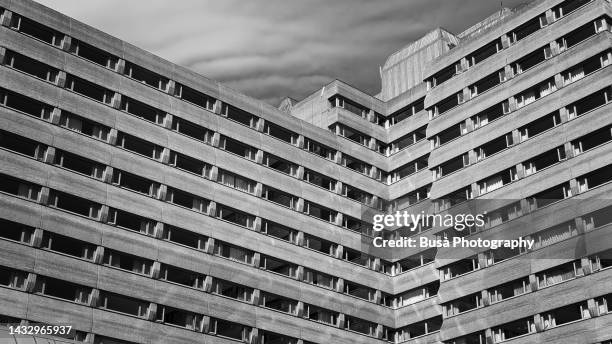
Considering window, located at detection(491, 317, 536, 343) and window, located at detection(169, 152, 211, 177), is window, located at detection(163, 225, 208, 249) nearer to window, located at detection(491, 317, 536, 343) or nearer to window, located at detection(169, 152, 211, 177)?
window, located at detection(169, 152, 211, 177)

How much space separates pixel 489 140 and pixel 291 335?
80.6 ft

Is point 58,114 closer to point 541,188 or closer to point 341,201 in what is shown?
point 341,201

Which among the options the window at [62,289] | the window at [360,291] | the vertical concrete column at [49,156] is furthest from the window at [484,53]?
the window at [62,289]

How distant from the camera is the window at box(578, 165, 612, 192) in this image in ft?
210

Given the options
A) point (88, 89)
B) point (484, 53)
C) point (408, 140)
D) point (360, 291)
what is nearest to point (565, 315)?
point (360, 291)

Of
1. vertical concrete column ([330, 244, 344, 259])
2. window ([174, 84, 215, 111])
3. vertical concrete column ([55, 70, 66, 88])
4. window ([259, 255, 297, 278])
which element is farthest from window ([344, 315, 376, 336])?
vertical concrete column ([55, 70, 66, 88])

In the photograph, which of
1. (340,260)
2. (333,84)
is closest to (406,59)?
(333,84)

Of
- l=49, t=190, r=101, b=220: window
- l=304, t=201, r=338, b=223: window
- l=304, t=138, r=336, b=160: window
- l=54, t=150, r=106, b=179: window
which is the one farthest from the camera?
l=304, t=138, r=336, b=160: window

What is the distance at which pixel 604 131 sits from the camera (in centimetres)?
6531

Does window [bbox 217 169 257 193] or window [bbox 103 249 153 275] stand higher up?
window [bbox 217 169 257 193]

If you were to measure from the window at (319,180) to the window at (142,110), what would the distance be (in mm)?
15812

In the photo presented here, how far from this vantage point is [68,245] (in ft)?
198

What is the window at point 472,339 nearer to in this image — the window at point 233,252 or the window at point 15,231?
→ the window at point 233,252

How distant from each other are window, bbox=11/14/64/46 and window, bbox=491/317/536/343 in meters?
42.1
